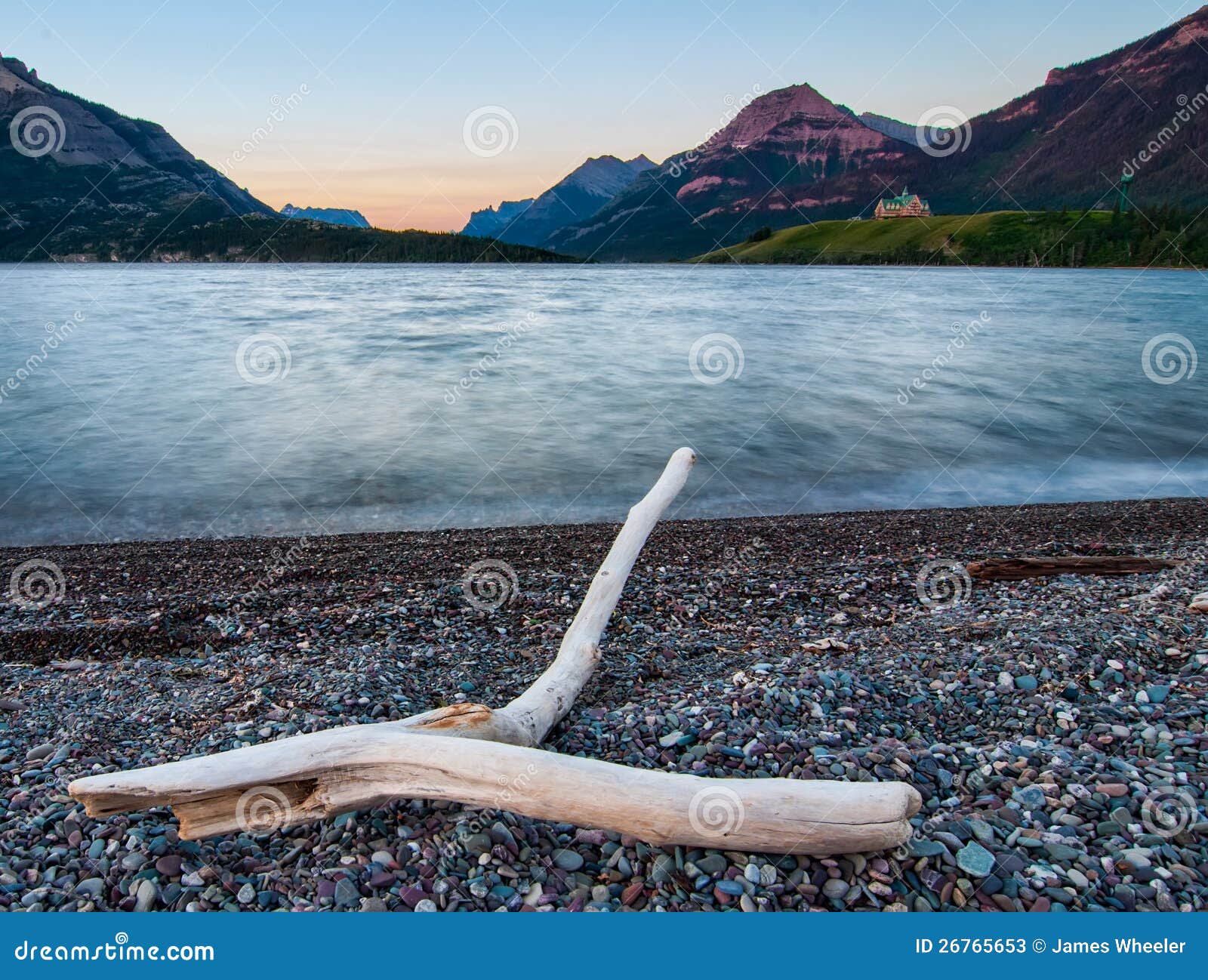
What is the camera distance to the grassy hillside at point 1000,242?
98688 millimetres

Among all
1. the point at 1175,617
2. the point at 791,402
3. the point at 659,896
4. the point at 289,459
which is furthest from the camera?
the point at 791,402

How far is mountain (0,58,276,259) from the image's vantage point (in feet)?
348

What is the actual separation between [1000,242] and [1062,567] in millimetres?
131105

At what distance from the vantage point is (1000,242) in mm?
117562

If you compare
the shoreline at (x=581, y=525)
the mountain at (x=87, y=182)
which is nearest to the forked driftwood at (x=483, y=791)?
the shoreline at (x=581, y=525)

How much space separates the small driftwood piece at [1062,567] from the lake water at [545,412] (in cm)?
490

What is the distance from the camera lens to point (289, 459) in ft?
48.7

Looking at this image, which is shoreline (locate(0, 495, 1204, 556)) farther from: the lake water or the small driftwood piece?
the small driftwood piece

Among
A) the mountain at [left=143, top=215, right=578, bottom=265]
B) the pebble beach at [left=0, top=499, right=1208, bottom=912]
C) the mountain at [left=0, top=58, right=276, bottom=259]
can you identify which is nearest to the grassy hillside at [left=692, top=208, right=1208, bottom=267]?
the mountain at [left=143, top=215, right=578, bottom=265]

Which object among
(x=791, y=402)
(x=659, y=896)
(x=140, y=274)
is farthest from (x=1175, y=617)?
(x=140, y=274)

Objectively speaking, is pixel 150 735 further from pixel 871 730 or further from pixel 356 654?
pixel 871 730

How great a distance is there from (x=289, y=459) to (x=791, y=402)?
13.4 m

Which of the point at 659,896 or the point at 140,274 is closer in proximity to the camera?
→ the point at 659,896

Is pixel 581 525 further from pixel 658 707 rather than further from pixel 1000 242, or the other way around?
pixel 1000 242
